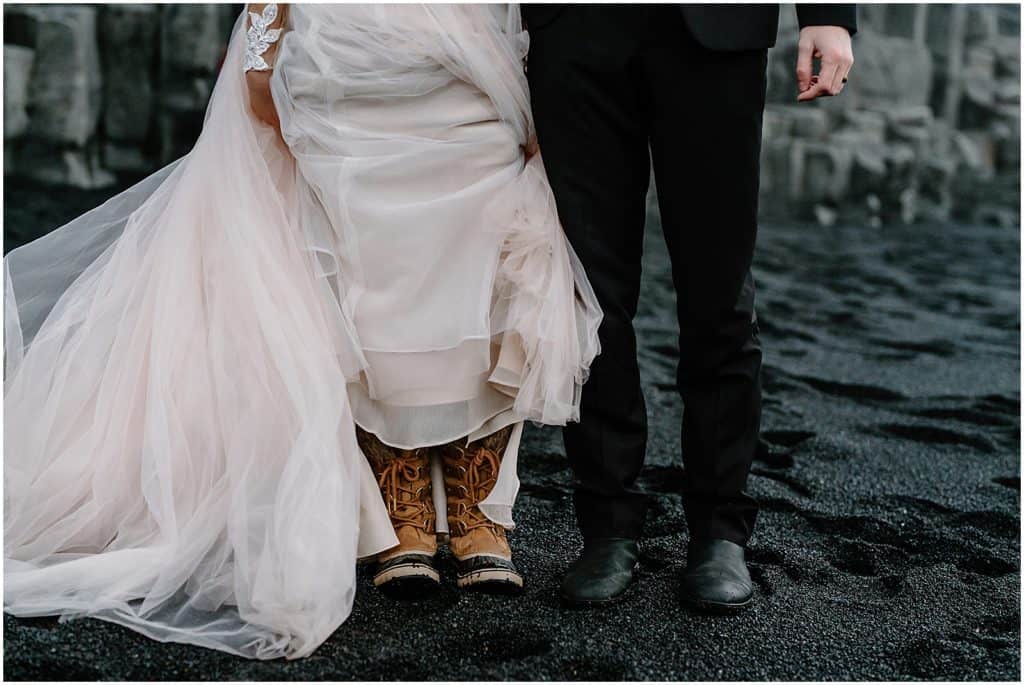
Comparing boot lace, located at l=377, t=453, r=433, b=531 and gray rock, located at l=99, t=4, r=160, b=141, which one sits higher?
gray rock, located at l=99, t=4, r=160, b=141

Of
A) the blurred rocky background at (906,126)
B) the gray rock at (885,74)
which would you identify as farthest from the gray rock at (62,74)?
the gray rock at (885,74)

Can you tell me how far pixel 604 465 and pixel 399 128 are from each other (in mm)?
624

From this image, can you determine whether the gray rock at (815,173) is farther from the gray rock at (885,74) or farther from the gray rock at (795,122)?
the gray rock at (885,74)

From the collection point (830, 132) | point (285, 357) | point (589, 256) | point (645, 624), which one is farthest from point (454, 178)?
point (830, 132)

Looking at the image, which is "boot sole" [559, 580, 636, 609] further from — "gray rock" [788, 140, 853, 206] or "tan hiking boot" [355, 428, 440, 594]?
"gray rock" [788, 140, 853, 206]

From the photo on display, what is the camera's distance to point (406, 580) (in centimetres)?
168

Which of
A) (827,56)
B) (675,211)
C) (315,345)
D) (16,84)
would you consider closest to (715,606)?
(675,211)

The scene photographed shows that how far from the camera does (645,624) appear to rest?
1627 millimetres

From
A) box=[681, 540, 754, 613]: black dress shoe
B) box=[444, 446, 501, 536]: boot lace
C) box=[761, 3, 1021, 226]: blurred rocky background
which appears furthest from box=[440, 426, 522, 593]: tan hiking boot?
box=[761, 3, 1021, 226]: blurred rocky background

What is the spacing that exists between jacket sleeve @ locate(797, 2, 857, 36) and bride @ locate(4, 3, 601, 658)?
1.42 ft

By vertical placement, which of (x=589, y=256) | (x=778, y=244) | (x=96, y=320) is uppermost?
(x=589, y=256)

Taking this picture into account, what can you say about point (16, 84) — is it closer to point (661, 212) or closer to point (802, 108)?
point (661, 212)

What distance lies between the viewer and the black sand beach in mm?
1472

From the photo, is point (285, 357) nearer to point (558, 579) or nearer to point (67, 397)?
point (67, 397)
